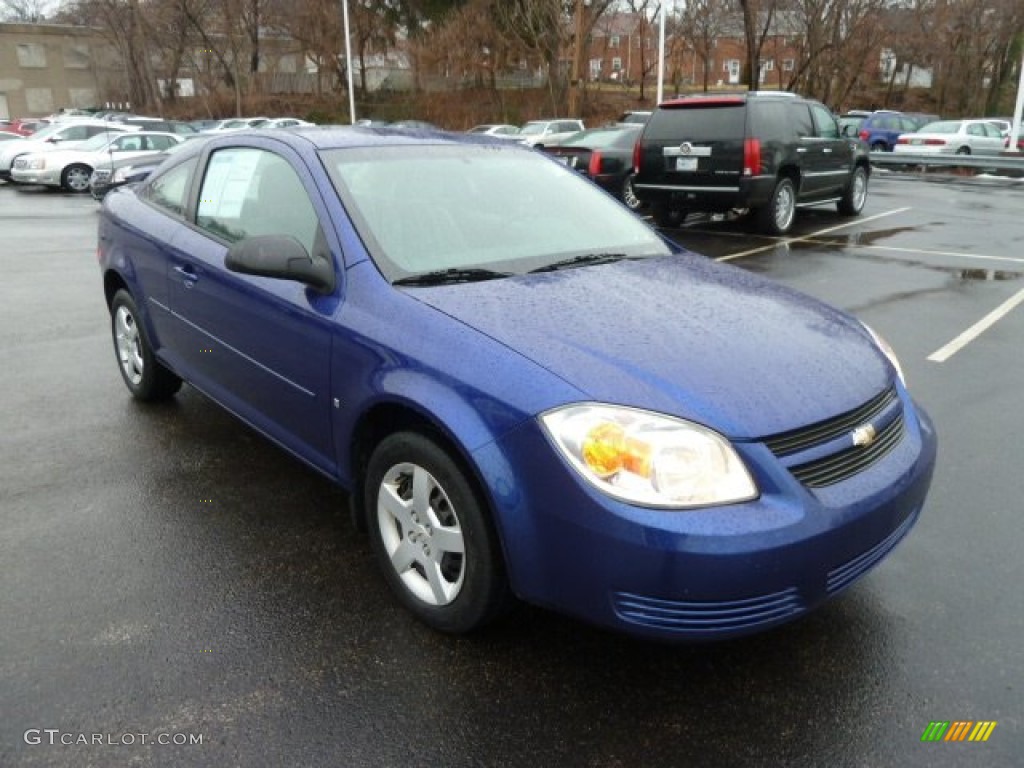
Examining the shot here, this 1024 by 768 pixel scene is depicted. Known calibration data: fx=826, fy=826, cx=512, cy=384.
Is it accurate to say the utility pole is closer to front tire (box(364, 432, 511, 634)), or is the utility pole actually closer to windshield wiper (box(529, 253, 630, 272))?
windshield wiper (box(529, 253, 630, 272))

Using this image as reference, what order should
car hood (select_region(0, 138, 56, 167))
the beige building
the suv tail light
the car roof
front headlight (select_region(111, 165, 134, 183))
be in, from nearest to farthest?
the car roof < the suv tail light < front headlight (select_region(111, 165, 134, 183)) < car hood (select_region(0, 138, 56, 167)) < the beige building

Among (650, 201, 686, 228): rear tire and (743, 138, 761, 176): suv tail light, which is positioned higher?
(743, 138, 761, 176): suv tail light

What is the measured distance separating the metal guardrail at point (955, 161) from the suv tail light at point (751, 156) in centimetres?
1229

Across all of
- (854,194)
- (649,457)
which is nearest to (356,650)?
(649,457)

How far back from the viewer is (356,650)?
2725 millimetres

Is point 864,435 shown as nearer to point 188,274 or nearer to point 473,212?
point 473,212

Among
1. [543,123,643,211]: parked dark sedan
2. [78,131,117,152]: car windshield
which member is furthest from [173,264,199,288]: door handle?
[78,131,117,152]: car windshield

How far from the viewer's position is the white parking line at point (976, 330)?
19.7 feet

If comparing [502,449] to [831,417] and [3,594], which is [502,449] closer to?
[831,417]

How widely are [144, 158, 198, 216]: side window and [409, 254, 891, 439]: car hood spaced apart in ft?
6.73

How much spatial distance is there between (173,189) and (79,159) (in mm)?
17323

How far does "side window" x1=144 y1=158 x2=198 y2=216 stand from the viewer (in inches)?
168

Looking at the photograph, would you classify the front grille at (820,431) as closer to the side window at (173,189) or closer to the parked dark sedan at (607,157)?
the side window at (173,189)

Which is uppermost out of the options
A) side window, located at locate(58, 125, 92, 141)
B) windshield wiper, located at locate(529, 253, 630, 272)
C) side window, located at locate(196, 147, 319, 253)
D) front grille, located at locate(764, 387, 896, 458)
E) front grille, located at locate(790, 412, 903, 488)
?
side window, located at locate(58, 125, 92, 141)
